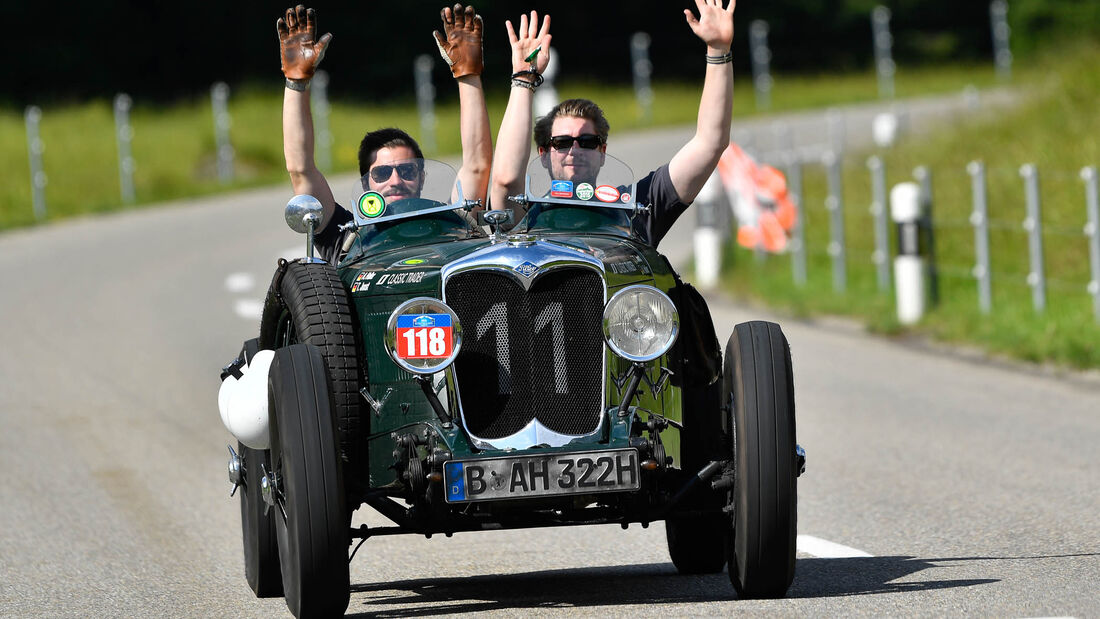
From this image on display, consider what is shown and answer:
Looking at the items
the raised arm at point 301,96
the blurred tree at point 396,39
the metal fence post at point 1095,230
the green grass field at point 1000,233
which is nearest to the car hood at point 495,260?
the raised arm at point 301,96

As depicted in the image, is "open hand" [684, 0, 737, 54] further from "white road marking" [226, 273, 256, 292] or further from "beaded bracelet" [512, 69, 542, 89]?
"white road marking" [226, 273, 256, 292]

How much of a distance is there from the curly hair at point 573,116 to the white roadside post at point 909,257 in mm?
9766

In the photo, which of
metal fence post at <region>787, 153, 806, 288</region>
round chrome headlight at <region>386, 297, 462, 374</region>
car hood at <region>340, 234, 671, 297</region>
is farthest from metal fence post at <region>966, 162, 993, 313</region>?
round chrome headlight at <region>386, 297, 462, 374</region>

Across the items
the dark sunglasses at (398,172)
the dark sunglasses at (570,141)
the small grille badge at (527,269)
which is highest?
the dark sunglasses at (570,141)

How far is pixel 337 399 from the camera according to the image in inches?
245

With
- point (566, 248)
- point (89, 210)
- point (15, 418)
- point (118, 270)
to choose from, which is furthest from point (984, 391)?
point (89, 210)

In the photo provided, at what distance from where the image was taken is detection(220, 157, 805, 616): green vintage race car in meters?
5.93

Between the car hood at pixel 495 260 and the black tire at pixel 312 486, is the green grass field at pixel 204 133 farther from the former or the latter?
the black tire at pixel 312 486

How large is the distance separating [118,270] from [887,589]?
16058mm

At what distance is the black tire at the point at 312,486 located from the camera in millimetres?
5883

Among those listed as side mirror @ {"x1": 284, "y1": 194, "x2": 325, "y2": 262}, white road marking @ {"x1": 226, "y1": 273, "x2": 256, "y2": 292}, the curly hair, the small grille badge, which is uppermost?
the curly hair

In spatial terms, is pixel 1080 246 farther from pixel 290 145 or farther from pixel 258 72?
pixel 258 72

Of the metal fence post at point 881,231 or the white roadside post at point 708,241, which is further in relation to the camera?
the white roadside post at point 708,241

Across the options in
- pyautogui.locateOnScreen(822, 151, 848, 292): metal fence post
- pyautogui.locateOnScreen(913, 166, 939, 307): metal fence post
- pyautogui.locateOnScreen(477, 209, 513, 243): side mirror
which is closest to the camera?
pyautogui.locateOnScreen(477, 209, 513, 243): side mirror
